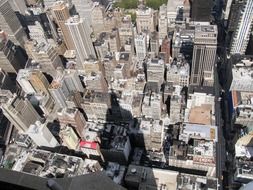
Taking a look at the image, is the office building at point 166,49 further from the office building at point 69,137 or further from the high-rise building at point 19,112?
the high-rise building at point 19,112

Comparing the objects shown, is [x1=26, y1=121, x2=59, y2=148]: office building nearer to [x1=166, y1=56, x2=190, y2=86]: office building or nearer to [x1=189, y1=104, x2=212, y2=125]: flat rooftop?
[x1=189, y1=104, x2=212, y2=125]: flat rooftop

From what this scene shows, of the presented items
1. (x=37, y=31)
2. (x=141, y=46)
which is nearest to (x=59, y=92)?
(x=141, y=46)

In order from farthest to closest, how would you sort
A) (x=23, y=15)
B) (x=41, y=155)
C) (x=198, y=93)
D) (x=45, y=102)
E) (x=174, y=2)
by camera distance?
(x=23, y=15)
(x=174, y=2)
(x=45, y=102)
(x=198, y=93)
(x=41, y=155)

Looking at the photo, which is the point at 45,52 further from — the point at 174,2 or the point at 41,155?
the point at 174,2

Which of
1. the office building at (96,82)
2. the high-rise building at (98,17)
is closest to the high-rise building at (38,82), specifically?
the office building at (96,82)

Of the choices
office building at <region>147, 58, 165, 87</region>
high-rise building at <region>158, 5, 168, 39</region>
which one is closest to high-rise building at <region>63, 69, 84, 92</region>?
office building at <region>147, 58, 165, 87</region>

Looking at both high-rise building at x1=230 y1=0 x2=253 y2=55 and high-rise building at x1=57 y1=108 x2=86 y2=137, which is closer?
high-rise building at x1=57 y1=108 x2=86 y2=137

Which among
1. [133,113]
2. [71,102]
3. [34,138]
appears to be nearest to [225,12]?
[133,113]
